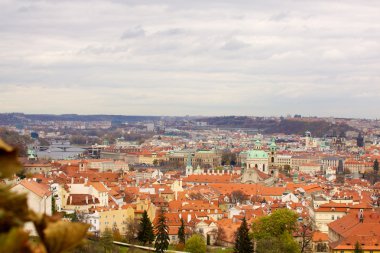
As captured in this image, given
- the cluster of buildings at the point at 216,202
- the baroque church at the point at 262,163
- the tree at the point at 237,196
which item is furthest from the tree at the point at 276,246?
the baroque church at the point at 262,163

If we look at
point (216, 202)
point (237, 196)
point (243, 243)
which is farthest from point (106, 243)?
point (237, 196)

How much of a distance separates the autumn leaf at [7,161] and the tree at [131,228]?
36031 mm

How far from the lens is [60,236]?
231 cm

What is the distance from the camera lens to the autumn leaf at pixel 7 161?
2299mm

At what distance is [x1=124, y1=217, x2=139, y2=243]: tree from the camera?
39059 millimetres

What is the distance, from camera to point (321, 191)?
70.3 meters

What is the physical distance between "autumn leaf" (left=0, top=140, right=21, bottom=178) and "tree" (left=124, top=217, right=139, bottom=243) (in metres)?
36.0

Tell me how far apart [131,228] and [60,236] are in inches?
1546

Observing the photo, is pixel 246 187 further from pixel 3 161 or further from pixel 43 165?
pixel 3 161

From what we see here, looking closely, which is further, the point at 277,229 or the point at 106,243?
the point at 277,229

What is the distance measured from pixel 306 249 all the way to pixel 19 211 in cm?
4013

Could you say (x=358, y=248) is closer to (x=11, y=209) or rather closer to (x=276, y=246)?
(x=276, y=246)

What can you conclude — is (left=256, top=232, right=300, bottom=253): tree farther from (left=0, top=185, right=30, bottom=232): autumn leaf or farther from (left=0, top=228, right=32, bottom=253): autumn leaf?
(left=0, top=228, right=32, bottom=253): autumn leaf

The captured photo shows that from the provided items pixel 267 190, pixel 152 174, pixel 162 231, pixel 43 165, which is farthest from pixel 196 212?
pixel 152 174
